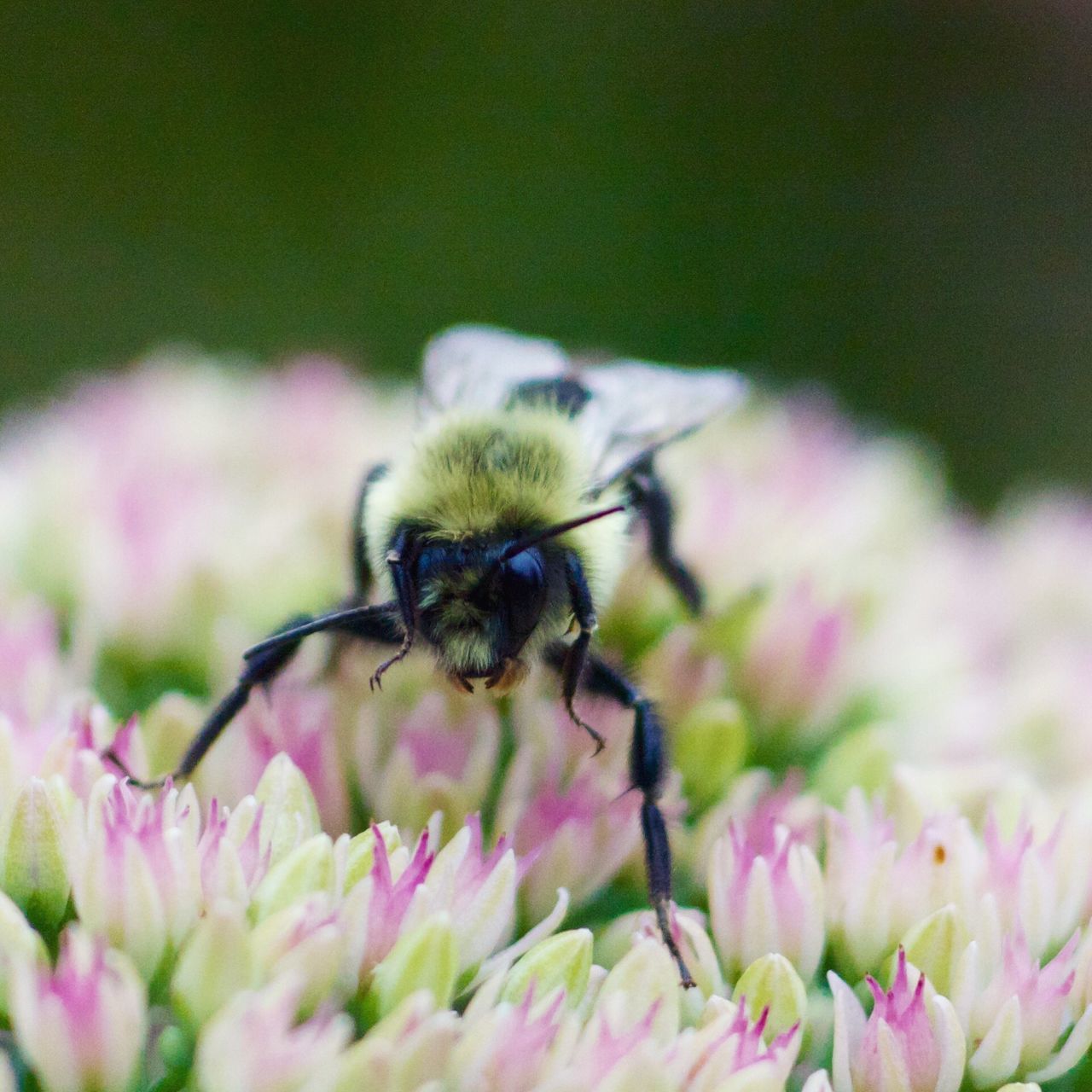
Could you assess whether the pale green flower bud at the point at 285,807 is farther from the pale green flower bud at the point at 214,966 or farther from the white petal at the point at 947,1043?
the white petal at the point at 947,1043

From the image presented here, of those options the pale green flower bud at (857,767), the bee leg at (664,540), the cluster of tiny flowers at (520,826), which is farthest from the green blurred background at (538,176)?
the pale green flower bud at (857,767)

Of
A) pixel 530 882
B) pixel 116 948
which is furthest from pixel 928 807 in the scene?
pixel 116 948

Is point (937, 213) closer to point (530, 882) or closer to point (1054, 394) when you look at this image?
point (1054, 394)

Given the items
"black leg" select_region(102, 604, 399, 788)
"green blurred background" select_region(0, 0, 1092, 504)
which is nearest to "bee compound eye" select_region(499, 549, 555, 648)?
"black leg" select_region(102, 604, 399, 788)

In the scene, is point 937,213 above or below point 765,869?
above

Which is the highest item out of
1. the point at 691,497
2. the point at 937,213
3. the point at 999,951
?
the point at 937,213

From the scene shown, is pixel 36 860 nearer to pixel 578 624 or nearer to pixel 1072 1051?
pixel 578 624
